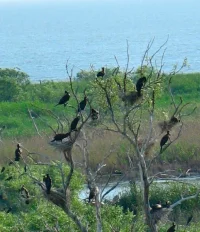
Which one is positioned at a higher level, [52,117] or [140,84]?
[140,84]

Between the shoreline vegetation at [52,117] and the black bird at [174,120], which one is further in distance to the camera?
the shoreline vegetation at [52,117]

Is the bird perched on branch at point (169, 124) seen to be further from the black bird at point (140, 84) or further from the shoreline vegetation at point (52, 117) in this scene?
the shoreline vegetation at point (52, 117)

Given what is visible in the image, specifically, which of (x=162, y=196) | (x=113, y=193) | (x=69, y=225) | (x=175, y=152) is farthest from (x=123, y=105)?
(x=175, y=152)

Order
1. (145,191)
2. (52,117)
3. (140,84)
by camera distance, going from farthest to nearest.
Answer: (52,117)
(140,84)
(145,191)

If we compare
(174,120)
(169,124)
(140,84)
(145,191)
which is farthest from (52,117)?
(145,191)

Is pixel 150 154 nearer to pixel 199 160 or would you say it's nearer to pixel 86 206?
pixel 86 206

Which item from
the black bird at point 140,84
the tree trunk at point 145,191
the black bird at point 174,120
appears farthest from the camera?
the black bird at point 174,120

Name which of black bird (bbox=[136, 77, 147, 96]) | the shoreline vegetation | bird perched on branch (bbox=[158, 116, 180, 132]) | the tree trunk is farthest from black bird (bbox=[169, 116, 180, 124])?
the shoreline vegetation

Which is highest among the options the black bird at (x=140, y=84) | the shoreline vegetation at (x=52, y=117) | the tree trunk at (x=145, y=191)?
the black bird at (x=140, y=84)

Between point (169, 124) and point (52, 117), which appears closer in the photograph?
point (169, 124)

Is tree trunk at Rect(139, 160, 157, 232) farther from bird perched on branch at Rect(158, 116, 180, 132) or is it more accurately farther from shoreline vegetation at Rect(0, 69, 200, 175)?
shoreline vegetation at Rect(0, 69, 200, 175)

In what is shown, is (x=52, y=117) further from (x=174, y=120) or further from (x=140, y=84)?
(x=140, y=84)

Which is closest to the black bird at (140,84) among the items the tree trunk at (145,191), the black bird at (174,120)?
the black bird at (174,120)

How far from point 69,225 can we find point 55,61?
6113 centimetres
